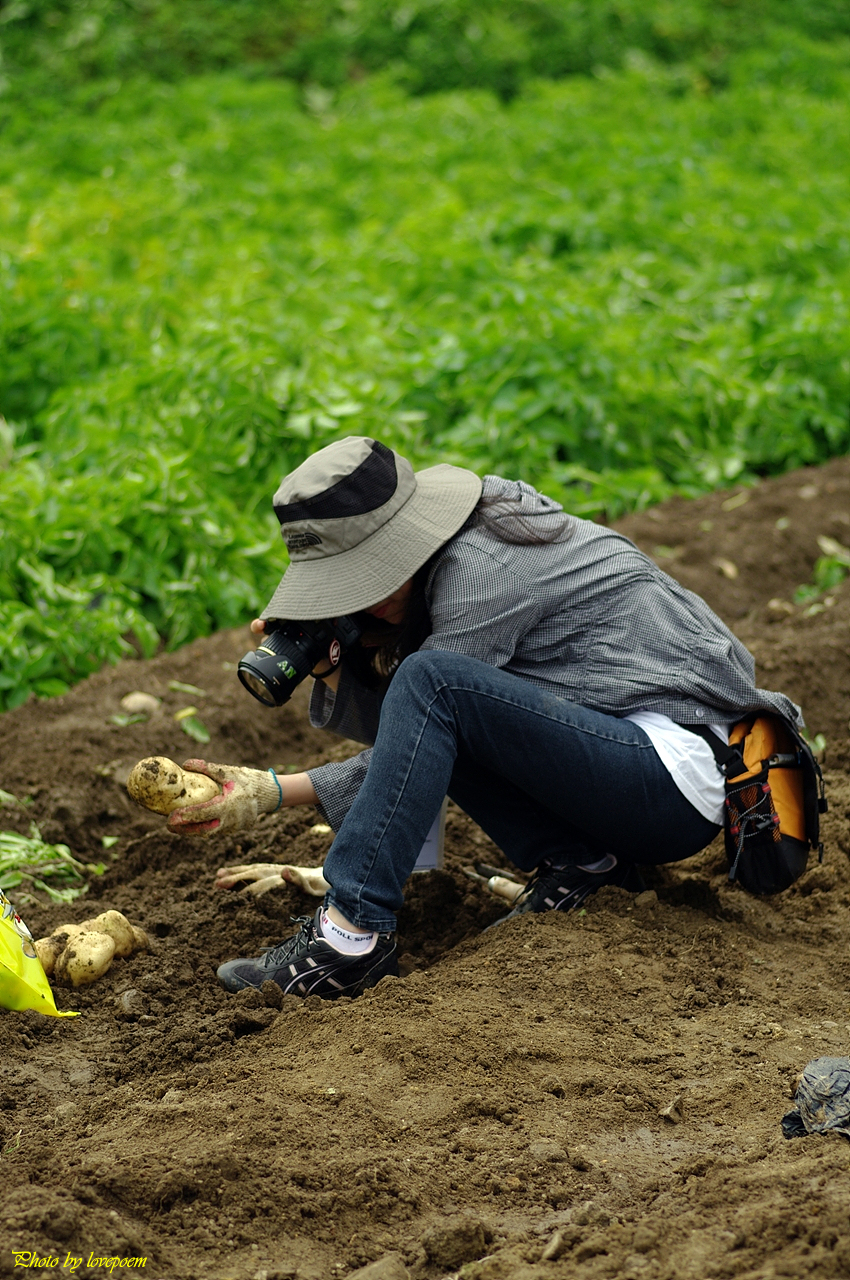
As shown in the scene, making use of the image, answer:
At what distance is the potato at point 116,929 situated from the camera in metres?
2.74

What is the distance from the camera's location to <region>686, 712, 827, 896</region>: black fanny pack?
2674mm

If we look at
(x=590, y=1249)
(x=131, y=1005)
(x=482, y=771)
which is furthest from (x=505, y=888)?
(x=590, y=1249)

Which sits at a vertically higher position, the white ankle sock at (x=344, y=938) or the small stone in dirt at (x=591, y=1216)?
the small stone in dirt at (x=591, y=1216)

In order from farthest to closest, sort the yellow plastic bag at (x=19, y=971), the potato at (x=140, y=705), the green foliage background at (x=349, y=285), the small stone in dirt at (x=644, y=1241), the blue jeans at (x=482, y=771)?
the green foliage background at (x=349, y=285), the potato at (x=140, y=705), the blue jeans at (x=482, y=771), the yellow plastic bag at (x=19, y=971), the small stone in dirt at (x=644, y=1241)

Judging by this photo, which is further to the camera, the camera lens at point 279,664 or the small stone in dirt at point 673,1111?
the camera lens at point 279,664

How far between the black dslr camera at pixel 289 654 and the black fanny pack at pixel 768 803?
788mm

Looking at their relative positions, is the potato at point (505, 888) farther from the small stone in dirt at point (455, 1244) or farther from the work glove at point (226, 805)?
the small stone in dirt at point (455, 1244)

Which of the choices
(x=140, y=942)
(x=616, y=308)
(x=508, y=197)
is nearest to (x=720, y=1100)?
(x=140, y=942)

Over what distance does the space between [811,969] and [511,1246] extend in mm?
1151

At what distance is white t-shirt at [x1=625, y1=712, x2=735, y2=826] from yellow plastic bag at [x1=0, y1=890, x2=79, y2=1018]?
4.36 ft

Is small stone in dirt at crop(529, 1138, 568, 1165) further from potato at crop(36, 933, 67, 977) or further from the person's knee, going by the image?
potato at crop(36, 933, 67, 977)

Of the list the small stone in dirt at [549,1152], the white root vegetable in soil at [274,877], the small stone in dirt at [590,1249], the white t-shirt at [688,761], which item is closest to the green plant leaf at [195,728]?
the white root vegetable in soil at [274,877]

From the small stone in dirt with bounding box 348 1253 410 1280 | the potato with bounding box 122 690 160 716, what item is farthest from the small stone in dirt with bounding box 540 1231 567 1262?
the potato with bounding box 122 690 160 716

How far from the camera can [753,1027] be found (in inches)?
Answer: 93.0
